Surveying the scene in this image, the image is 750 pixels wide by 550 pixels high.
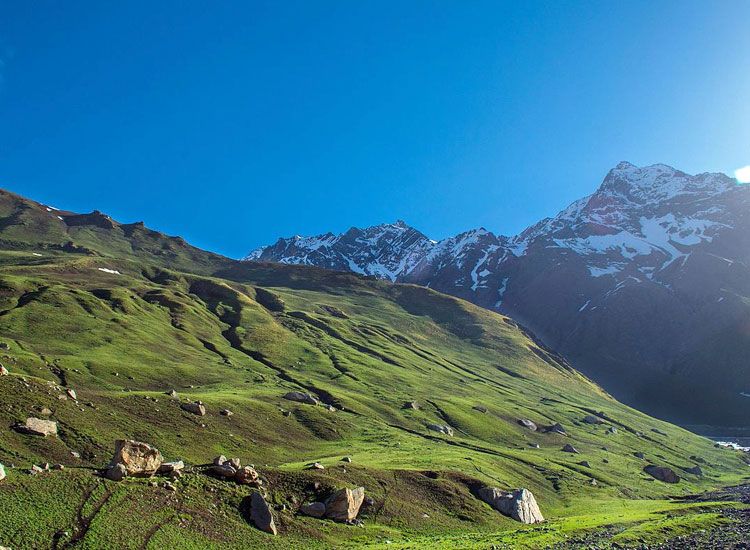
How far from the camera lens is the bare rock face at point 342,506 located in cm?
5434

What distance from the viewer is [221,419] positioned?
3543 inches

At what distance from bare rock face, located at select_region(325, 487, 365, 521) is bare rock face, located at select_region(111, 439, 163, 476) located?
1733 centimetres

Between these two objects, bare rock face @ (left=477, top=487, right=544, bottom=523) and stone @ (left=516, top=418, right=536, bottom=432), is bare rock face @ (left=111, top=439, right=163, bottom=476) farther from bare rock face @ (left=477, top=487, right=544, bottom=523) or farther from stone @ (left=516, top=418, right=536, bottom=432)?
stone @ (left=516, top=418, right=536, bottom=432)

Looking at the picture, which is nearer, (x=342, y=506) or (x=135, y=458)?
(x=135, y=458)

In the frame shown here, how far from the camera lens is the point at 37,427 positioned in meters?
54.3

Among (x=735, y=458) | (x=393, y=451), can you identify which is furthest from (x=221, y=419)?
(x=735, y=458)

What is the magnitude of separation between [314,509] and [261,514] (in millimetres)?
7095

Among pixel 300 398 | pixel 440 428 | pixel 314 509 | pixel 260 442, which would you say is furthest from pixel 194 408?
pixel 440 428

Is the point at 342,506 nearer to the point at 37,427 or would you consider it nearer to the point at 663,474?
the point at 37,427

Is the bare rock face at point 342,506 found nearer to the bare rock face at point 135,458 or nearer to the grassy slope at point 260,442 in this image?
the grassy slope at point 260,442

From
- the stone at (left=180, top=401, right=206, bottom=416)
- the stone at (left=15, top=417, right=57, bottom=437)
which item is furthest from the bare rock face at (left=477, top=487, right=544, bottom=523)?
the stone at (left=15, top=417, right=57, bottom=437)

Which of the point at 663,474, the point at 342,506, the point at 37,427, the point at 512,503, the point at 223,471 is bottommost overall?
the point at 37,427

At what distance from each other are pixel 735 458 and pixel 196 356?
619 ft

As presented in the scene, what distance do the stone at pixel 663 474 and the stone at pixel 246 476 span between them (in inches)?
4956
